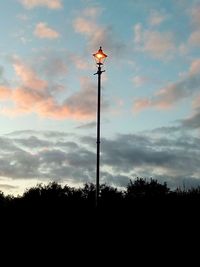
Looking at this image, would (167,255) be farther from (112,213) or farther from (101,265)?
(112,213)

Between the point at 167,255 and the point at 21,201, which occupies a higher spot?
the point at 21,201

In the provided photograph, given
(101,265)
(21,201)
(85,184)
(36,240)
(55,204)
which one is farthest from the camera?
(85,184)

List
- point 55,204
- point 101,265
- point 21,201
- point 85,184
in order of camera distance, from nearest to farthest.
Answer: point 101,265 → point 55,204 → point 21,201 → point 85,184

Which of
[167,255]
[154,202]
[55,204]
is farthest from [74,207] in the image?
[167,255]

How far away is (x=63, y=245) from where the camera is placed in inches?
723

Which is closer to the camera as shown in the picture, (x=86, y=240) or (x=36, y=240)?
(x=86, y=240)

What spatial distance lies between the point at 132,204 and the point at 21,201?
11247mm

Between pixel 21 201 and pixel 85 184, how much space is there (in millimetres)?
51320

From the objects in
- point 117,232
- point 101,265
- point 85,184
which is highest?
point 85,184

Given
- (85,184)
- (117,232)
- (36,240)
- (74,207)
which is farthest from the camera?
(85,184)

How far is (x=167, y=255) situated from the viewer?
15430 millimetres

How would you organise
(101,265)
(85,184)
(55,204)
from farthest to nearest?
(85,184), (55,204), (101,265)

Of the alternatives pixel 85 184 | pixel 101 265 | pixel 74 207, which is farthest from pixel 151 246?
pixel 85 184

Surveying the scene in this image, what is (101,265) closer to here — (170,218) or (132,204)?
(170,218)
